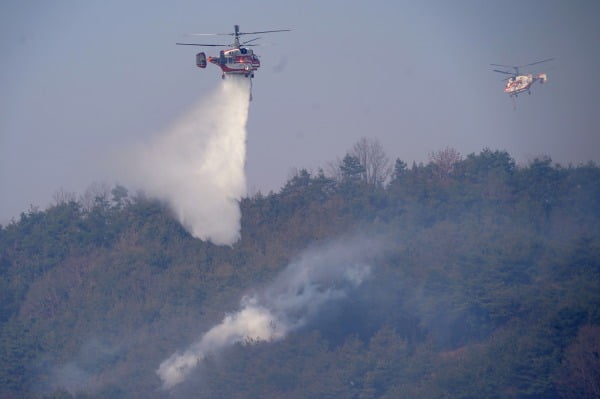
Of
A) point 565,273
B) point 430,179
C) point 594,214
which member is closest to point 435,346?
point 565,273

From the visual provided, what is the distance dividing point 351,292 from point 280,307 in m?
4.18

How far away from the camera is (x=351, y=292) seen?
2013 inches

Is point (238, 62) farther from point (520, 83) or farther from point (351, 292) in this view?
point (520, 83)

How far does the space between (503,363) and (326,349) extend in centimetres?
972

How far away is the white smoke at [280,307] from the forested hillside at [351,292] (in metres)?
0.73

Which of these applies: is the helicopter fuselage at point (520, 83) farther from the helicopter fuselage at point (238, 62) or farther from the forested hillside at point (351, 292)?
the helicopter fuselage at point (238, 62)

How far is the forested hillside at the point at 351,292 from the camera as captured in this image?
4359 cm

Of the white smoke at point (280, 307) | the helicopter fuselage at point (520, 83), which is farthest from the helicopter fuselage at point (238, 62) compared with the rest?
the helicopter fuselage at point (520, 83)

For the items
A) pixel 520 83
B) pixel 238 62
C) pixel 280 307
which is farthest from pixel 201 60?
pixel 520 83

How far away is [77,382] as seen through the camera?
53.2 m

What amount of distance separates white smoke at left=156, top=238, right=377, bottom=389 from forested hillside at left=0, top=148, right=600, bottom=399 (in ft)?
2.38

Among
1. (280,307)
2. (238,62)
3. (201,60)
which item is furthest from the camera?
(280,307)

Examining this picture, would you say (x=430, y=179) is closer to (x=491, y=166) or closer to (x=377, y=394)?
(x=491, y=166)

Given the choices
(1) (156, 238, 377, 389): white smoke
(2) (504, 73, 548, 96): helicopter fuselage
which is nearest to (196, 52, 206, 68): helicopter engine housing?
(1) (156, 238, 377, 389): white smoke
